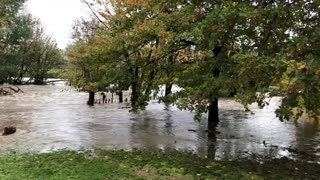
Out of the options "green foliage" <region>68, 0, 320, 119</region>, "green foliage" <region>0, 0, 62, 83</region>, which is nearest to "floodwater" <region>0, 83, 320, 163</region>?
"green foliage" <region>68, 0, 320, 119</region>

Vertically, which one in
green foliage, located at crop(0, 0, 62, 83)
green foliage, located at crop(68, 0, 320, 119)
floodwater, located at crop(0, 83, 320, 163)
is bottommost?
floodwater, located at crop(0, 83, 320, 163)

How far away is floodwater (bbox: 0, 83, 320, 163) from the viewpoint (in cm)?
1180

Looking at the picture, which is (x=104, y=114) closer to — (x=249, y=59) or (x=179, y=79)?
(x=179, y=79)

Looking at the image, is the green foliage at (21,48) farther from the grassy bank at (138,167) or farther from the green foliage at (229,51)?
the grassy bank at (138,167)

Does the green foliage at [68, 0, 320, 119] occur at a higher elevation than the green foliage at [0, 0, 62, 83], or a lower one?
lower

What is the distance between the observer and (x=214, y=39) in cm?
789

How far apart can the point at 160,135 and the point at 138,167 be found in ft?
20.4

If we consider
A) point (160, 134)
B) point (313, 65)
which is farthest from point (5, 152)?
point (313, 65)

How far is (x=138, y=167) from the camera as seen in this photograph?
8.30m

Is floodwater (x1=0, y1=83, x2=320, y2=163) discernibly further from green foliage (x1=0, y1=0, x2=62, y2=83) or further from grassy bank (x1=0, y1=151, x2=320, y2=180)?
green foliage (x1=0, y1=0, x2=62, y2=83)

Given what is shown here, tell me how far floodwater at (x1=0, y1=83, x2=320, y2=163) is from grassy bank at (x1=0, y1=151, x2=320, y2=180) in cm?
136

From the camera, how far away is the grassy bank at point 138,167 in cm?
755

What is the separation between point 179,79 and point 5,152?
5.44m

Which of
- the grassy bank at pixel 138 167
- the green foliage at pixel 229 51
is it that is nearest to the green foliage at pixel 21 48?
the green foliage at pixel 229 51
